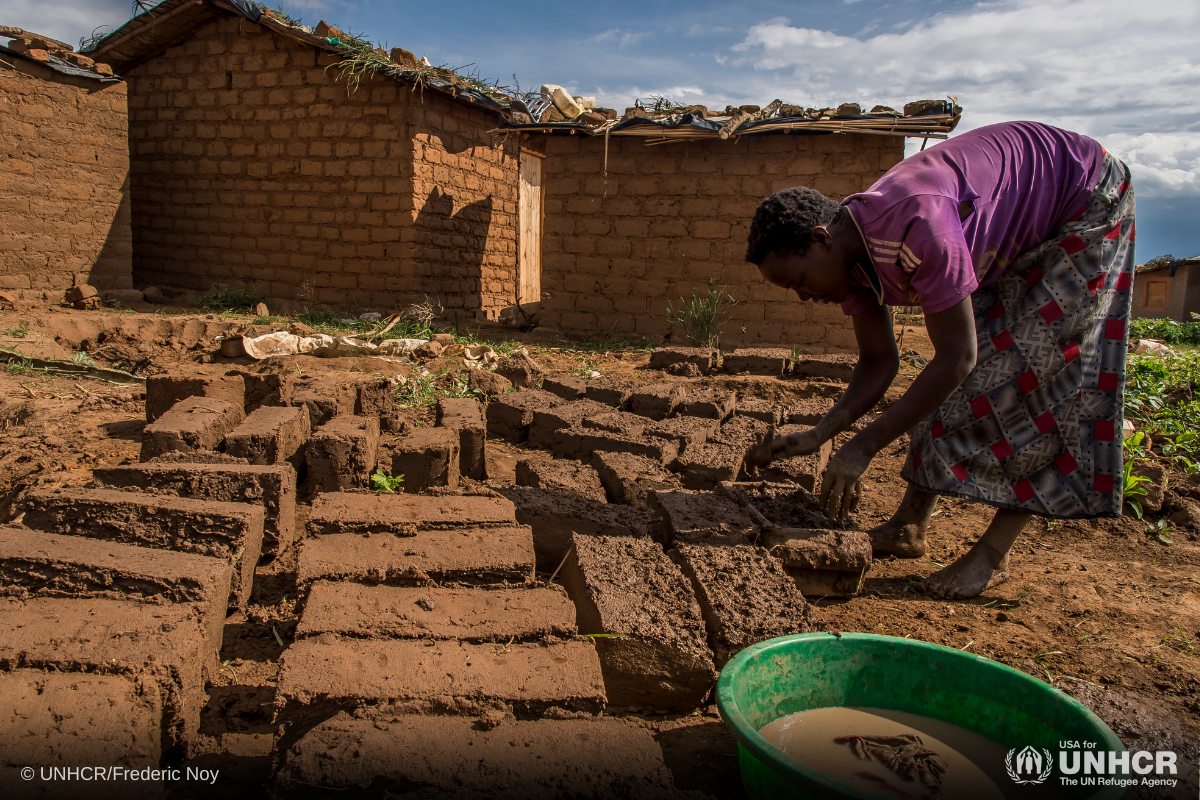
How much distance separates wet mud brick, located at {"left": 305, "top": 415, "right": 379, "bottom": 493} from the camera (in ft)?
10.8

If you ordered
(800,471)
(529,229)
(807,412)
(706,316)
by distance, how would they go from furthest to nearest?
1. (529,229)
2. (706,316)
3. (807,412)
4. (800,471)

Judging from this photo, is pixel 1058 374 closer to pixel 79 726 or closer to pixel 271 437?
pixel 79 726

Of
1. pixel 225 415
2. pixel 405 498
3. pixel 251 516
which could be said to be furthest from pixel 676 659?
pixel 225 415

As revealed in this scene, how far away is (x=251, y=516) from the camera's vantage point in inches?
94.2

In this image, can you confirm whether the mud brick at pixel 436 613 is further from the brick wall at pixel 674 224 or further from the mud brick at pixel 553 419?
the brick wall at pixel 674 224

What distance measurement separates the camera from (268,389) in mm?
4227

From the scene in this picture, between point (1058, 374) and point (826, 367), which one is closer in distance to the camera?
point (1058, 374)

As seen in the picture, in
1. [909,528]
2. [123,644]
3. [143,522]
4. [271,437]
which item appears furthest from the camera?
[271,437]

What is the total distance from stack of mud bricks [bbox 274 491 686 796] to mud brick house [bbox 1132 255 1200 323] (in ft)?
76.8

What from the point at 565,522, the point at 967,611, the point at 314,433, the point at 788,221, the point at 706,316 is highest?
the point at 788,221

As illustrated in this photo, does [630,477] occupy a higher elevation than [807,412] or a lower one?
lower

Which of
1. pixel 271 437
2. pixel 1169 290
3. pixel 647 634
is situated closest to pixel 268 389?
pixel 271 437

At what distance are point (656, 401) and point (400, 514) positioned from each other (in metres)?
2.41

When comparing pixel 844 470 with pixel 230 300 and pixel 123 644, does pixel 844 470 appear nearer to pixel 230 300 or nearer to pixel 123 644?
pixel 123 644
